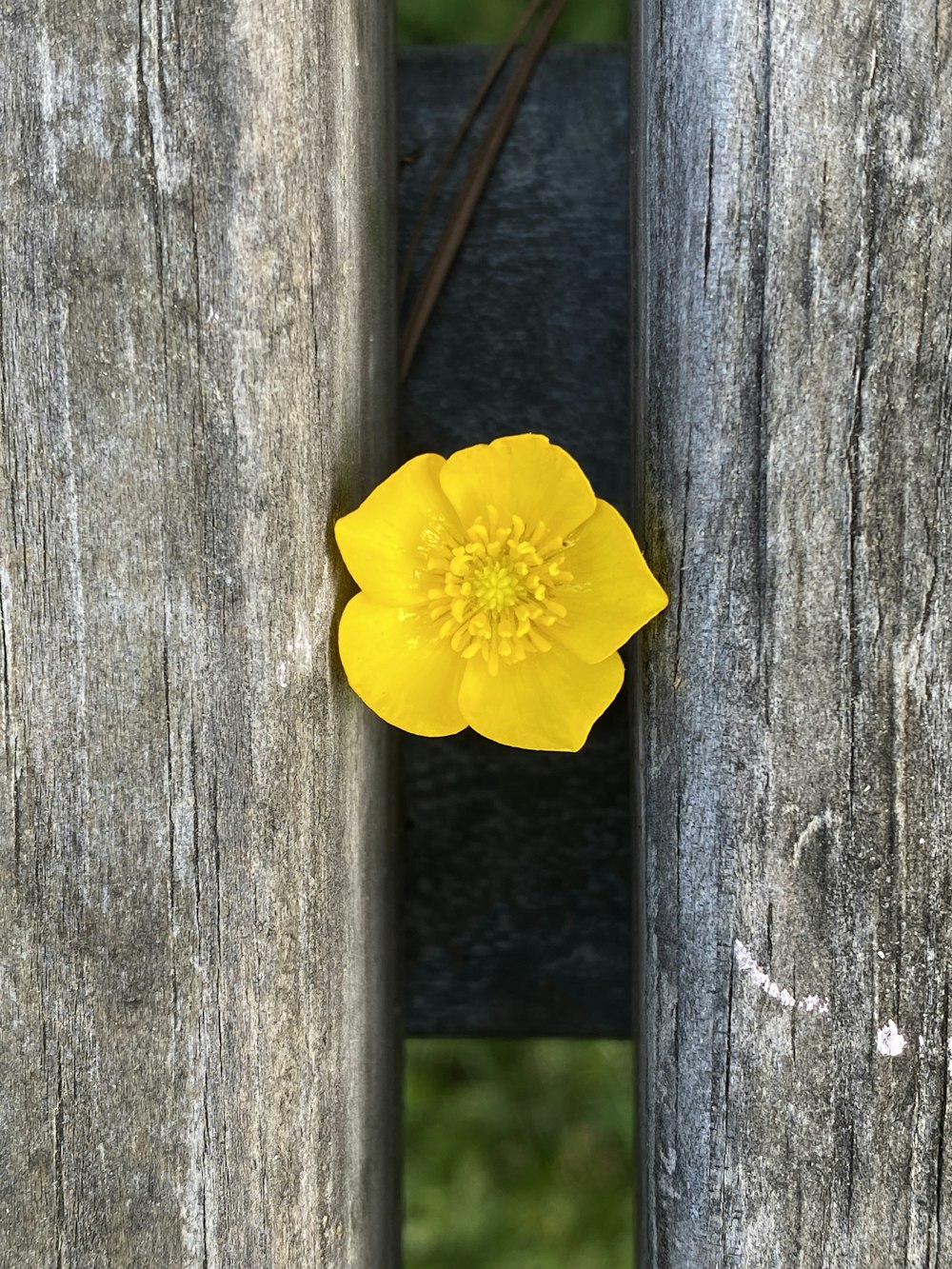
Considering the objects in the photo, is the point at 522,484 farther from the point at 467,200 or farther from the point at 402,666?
the point at 467,200

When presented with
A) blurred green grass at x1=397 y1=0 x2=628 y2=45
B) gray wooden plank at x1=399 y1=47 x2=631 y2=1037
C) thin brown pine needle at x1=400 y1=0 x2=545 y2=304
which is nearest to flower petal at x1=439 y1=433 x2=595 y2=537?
gray wooden plank at x1=399 y1=47 x2=631 y2=1037

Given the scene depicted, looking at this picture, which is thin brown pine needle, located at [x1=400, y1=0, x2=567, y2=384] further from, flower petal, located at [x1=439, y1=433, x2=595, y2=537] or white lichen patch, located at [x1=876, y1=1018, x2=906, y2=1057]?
white lichen patch, located at [x1=876, y1=1018, x2=906, y2=1057]

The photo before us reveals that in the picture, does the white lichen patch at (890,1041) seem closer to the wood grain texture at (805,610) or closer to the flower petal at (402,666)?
the wood grain texture at (805,610)

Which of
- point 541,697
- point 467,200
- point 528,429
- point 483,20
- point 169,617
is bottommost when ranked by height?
point 541,697

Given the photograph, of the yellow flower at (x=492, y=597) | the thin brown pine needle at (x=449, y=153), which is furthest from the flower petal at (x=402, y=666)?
the thin brown pine needle at (x=449, y=153)

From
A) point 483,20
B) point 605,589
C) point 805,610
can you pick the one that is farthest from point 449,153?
point 805,610

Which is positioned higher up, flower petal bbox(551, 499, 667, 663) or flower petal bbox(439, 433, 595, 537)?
flower petal bbox(439, 433, 595, 537)
